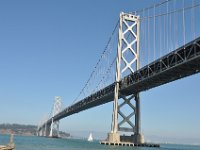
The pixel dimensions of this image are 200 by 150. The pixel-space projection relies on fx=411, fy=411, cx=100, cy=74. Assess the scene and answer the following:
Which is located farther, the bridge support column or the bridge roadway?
the bridge support column

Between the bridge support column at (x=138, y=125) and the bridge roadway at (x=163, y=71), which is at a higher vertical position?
the bridge roadway at (x=163, y=71)

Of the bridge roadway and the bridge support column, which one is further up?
the bridge roadway

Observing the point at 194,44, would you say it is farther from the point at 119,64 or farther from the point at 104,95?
the point at 104,95

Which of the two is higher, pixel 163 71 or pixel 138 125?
→ pixel 163 71

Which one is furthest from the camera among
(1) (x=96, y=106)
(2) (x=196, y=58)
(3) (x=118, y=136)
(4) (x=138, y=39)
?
(1) (x=96, y=106)

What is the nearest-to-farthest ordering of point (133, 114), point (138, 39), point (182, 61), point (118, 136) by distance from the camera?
point (182, 61), point (118, 136), point (133, 114), point (138, 39)

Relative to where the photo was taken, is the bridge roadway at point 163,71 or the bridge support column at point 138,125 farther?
the bridge support column at point 138,125

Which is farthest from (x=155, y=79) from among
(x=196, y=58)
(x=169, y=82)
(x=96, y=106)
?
(x=96, y=106)

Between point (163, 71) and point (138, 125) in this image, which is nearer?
point (163, 71)
